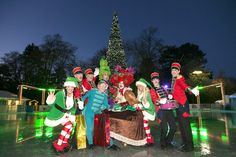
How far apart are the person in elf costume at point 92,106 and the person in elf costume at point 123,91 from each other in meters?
0.50

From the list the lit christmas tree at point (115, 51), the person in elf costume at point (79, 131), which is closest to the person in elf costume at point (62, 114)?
the person in elf costume at point (79, 131)

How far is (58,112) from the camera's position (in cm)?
446

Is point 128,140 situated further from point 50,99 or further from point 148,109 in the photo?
point 50,99

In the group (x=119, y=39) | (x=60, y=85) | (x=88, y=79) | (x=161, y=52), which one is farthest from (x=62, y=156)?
(x=161, y=52)

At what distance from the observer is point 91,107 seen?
4840 millimetres

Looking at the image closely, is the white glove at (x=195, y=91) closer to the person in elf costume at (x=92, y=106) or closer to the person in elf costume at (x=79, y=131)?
the person in elf costume at (x=92, y=106)

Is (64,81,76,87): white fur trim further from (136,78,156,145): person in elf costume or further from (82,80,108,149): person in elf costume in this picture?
(136,78,156,145): person in elf costume

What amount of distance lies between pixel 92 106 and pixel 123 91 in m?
1.09

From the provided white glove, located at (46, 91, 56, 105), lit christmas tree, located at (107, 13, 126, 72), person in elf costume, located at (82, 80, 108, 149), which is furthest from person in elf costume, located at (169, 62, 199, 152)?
lit christmas tree, located at (107, 13, 126, 72)

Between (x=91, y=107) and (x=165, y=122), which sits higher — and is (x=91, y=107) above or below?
above

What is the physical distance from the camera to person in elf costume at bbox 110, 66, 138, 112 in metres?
5.22

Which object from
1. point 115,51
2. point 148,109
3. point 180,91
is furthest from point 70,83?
point 115,51

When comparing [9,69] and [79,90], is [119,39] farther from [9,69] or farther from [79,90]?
[9,69]

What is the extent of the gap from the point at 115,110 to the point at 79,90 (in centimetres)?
105
